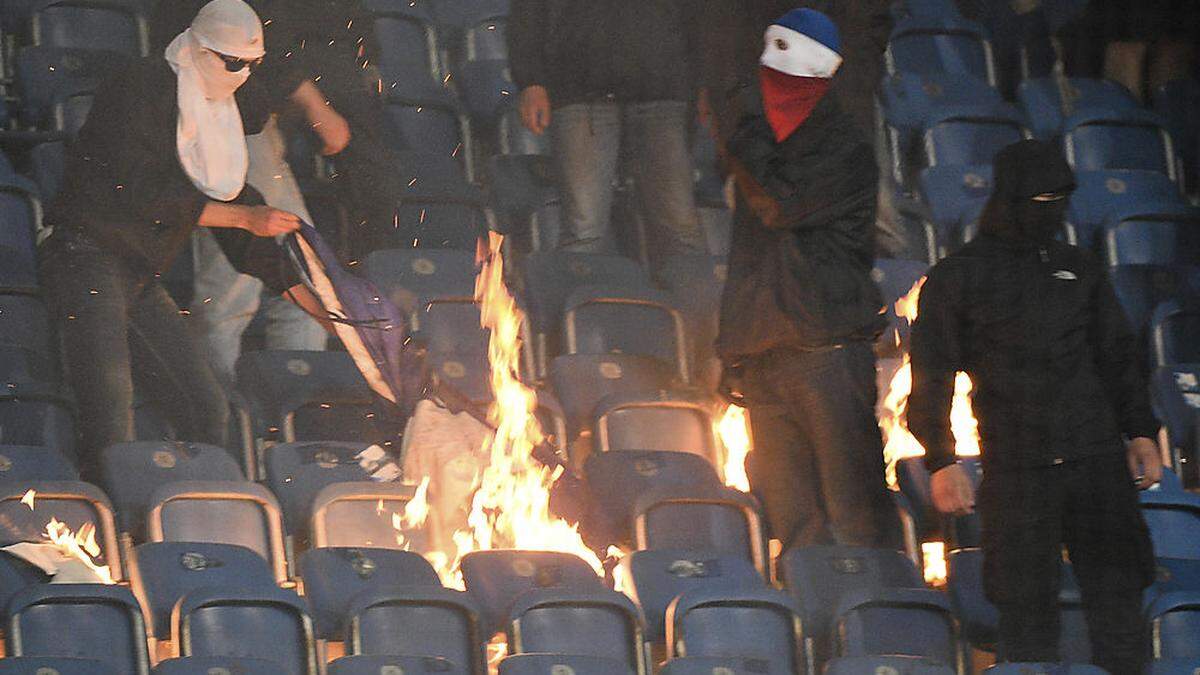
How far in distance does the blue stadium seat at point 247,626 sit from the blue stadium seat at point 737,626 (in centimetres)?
90

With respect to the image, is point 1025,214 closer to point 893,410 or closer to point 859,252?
point 859,252

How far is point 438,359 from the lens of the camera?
24.2 ft

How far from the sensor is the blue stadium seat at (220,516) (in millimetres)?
6152

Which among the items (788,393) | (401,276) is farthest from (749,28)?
(788,393)

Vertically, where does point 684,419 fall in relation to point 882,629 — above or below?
above

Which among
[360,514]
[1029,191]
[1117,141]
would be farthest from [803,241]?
[1117,141]

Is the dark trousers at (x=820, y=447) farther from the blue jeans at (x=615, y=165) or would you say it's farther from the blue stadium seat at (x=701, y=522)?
the blue jeans at (x=615, y=165)

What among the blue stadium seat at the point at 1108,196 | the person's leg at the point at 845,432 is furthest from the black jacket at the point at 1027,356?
the blue stadium seat at the point at 1108,196

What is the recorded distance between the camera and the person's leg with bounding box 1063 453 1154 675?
19.3ft

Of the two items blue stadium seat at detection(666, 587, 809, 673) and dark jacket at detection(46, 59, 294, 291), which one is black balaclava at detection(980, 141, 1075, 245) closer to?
blue stadium seat at detection(666, 587, 809, 673)

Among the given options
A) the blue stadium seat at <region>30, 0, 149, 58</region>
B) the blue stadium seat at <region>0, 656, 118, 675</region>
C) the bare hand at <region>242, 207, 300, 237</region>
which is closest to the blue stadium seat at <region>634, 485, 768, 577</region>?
the bare hand at <region>242, 207, 300, 237</region>

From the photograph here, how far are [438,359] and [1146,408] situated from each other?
232 centimetres

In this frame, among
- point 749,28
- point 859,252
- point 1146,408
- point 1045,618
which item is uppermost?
point 749,28

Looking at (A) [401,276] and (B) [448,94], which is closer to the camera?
(A) [401,276]
